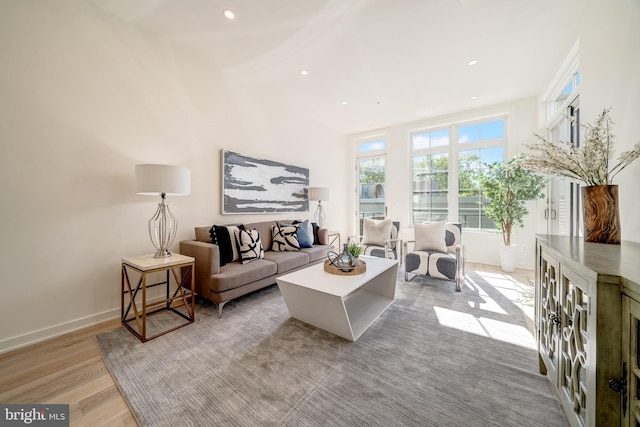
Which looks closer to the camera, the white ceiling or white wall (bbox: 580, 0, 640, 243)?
white wall (bbox: 580, 0, 640, 243)

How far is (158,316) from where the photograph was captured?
7.82 ft

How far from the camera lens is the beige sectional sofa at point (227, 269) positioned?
2.35 metres

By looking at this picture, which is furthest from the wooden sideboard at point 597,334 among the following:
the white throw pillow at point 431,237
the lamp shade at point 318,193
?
the lamp shade at point 318,193

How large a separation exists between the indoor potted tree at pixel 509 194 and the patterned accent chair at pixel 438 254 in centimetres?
94

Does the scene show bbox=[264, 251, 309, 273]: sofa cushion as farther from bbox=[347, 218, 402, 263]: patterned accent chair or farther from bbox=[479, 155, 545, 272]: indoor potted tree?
bbox=[479, 155, 545, 272]: indoor potted tree

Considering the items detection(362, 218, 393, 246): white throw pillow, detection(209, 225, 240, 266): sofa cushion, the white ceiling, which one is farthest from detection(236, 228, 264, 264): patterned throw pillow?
the white ceiling

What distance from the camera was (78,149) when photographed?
6.93 feet

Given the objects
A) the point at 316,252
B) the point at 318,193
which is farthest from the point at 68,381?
the point at 318,193

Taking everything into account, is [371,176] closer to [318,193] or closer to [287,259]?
[318,193]

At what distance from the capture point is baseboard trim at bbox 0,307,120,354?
5.93 ft

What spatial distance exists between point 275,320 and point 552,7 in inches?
157

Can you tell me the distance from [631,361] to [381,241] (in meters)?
3.29

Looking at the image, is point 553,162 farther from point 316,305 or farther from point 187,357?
point 187,357

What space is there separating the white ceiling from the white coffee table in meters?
2.54
